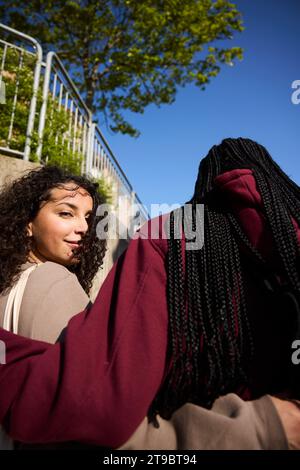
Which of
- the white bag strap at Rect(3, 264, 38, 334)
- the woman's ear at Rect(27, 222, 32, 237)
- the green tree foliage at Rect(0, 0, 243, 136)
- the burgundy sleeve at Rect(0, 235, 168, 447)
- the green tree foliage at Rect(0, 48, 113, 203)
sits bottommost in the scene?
the burgundy sleeve at Rect(0, 235, 168, 447)

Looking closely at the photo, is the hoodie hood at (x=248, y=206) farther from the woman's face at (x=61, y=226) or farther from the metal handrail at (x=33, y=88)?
the metal handrail at (x=33, y=88)

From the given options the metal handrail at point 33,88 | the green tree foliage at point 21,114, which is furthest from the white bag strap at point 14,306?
the metal handrail at point 33,88

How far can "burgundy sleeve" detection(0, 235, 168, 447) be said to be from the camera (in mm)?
801

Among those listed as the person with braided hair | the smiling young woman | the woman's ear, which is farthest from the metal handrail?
→ the person with braided hair

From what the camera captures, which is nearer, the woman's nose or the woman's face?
the woman's face

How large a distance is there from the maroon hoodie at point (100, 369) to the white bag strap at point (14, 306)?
0.30m

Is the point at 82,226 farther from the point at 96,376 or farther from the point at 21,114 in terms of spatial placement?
the point at 21,114

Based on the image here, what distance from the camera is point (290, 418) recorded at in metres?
0.85

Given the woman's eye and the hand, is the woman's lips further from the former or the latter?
the hand

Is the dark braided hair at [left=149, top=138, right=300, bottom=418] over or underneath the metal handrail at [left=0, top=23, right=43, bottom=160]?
underneath

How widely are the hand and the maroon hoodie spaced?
34cm

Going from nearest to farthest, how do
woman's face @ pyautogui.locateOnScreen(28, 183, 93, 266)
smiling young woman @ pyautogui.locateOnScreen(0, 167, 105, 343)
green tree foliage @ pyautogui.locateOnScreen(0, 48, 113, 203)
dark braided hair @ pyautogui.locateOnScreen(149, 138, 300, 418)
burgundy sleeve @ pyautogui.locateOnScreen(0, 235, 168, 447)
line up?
burgundy sleeve @ pyautogui.locateOnScreen(0, 235, 168, 447), dark braided hair @ pyautogui.locateOnScreen(149, 138, 300, 418), smiling young woman @ pyautogui.locateOnScreen(0, 167, 105, 343), woman's face @ pyautogui.locateOnScreen(28, 183, 93, 266), green tree foliage @ pyautogui.locateOnScreen(0, 48, 113, 203)
